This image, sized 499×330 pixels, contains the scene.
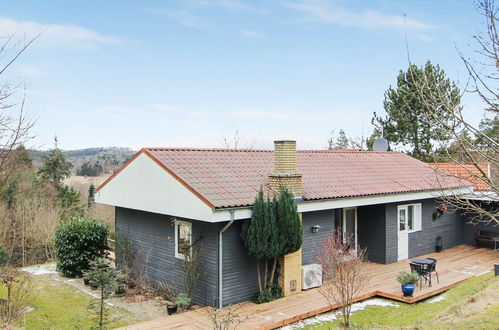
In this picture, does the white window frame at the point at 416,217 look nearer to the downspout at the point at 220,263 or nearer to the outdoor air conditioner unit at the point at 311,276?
the outdoor air conditioner unit at the point at 311,276

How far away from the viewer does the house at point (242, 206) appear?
11.1 meters

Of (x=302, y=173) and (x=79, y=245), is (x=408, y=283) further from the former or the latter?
(x=79, y=245)

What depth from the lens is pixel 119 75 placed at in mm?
22797

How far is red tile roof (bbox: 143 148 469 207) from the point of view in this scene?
1166 centimetres

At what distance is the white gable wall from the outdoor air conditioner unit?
143 inches

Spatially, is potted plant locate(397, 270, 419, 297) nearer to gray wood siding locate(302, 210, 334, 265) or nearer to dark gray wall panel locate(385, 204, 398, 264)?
gray wood siding locate(302, 210, 334, 265)

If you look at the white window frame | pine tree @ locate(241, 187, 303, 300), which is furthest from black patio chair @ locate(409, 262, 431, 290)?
pine tree @ locate(241, 187, 303, 300)

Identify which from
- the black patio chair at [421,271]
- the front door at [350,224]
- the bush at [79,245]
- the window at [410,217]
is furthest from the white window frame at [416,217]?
the bush at [79,245]

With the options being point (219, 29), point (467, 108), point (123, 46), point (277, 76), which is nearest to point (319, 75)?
point (277, 76)

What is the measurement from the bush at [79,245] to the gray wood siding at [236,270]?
5.85 meters

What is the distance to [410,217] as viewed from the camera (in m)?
16.7

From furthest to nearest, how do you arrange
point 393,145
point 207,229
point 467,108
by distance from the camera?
1. point 393,145
2. point 207,229
3. point 467,108

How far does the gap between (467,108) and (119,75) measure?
741 inches

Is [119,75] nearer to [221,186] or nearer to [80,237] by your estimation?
[80,237]
